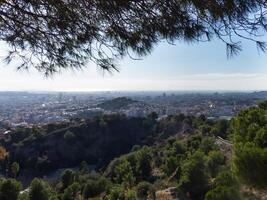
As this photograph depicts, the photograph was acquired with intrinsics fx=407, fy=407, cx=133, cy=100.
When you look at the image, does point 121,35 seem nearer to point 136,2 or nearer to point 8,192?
point 136,2

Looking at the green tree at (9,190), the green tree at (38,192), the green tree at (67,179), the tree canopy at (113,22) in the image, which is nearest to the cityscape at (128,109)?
the green tree at (67,179)

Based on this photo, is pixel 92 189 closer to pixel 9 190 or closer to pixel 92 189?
pixel 92 189

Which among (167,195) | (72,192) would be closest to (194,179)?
(72,192)

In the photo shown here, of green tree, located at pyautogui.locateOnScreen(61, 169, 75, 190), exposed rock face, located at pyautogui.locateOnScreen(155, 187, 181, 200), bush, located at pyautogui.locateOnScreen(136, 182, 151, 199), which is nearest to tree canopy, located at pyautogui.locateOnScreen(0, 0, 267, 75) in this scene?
exposed rock face, located at pyautogui.locateOnScreen(155, 187, 181, 200)

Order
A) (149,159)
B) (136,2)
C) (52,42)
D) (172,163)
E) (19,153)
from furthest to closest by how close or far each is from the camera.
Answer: (19,153)
(149,159)
(172,163)
(52,42)
(136,2)

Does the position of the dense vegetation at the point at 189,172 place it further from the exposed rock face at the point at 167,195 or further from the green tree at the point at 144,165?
the exposed rock face at the point at 167,195

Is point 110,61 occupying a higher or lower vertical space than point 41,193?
higher

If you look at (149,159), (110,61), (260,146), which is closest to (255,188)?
(260,146)

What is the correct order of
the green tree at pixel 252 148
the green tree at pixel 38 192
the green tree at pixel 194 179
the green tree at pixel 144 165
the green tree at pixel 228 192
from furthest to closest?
the green tree at pixel 144 165 < the green tree at pixel 38 192 < the green tree at pixel 194 179 < the green tree at pixel 228 192 < the green tree at pixel 252 148
